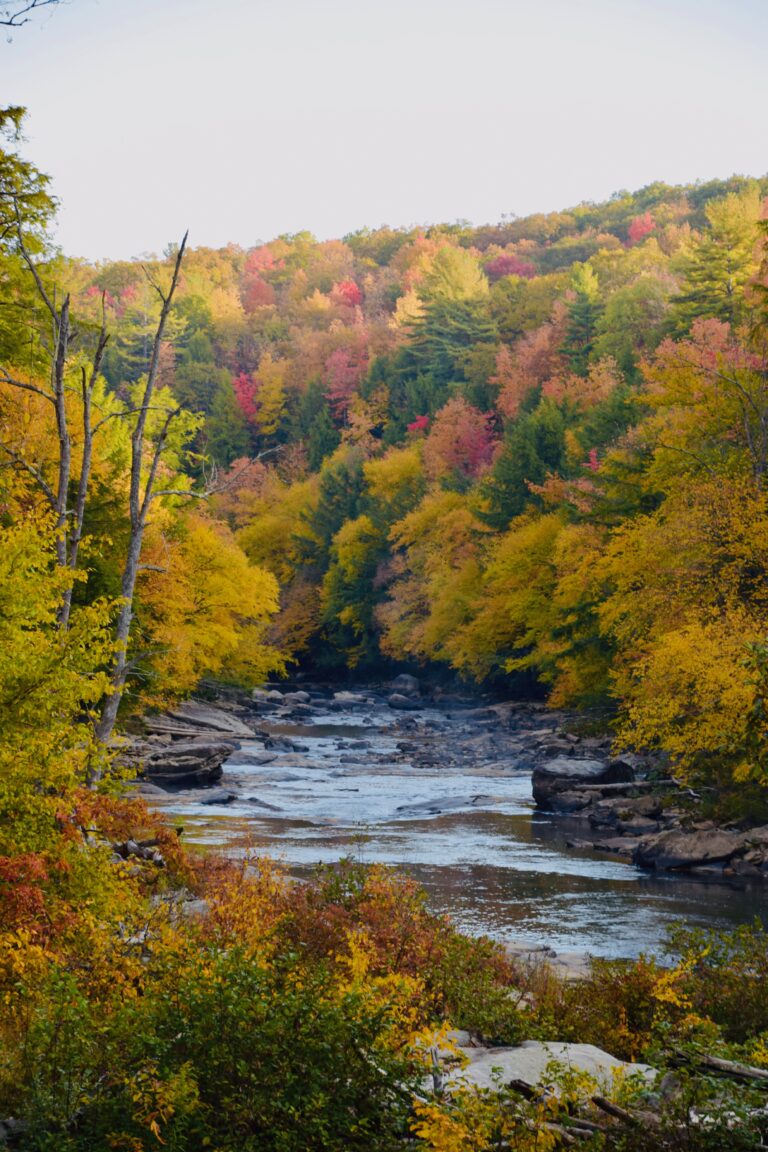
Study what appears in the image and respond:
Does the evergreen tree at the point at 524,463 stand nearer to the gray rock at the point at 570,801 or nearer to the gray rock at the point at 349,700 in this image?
the gray rock at the point at 349,700

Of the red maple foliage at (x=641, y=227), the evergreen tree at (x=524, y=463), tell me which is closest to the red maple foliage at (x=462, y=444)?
the evergreen tree at (x=524, y=463)

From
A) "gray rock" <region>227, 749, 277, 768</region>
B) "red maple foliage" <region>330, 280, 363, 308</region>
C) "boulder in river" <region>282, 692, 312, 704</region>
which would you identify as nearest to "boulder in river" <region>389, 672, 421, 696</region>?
"boulder in river" <region>282, 692, 312, 704</region>

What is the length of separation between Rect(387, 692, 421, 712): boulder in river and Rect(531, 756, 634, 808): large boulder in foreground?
84.0 ft

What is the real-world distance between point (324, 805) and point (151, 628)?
798 cm

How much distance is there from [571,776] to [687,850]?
7.27 m

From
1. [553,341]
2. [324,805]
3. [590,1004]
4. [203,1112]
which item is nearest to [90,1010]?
[203,1112]

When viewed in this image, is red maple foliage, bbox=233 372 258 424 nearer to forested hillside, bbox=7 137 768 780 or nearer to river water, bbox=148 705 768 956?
forested hillside, bbox=7 137 768 780

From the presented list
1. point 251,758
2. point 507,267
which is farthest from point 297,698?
point 507,267

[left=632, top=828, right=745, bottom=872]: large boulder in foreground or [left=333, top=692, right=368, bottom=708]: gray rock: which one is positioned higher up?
[left=632, top=828, right=745, bottom=872]: large boulder in foreground

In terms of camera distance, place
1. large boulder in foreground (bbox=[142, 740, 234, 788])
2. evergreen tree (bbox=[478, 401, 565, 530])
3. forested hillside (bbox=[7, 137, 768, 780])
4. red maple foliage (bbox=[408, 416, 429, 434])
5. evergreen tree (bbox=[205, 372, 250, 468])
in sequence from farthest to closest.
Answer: evergreen tree (bbox=[205, 372, 250, 468]) → red maple foliage (bbox=[408, 416, 429, 434]) → evergreen tree (bbox=[478, 401, 565, 530]) → large boulder in foreground (bbox=[142, 740, 234, 788]) → forested hillside (bbox=[7, 137, 768, 780])

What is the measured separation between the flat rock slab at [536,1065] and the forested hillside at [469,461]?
Result: 3906 millimetres

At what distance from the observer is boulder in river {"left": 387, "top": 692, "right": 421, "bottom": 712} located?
56.4 m

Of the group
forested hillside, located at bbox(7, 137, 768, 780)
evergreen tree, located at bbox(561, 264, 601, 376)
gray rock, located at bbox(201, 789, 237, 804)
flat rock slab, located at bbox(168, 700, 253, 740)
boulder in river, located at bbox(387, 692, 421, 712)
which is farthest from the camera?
evergreen tree, located at bbox(561, 264, 601, 376)

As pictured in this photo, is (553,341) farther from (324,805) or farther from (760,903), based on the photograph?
(760,903)
